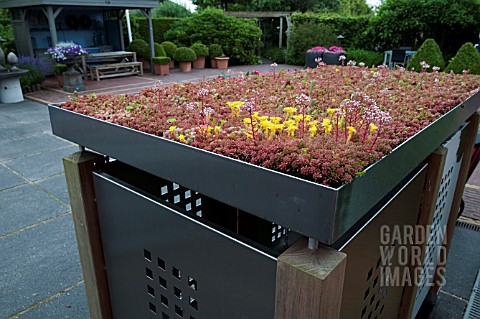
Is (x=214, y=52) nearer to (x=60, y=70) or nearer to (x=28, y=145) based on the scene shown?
(x=60, y=70)

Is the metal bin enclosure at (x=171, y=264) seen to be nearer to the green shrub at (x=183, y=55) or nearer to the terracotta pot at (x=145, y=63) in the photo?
the green shrub at (x=183, y=55)

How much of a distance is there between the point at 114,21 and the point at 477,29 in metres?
13.2

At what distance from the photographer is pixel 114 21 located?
14016 mm

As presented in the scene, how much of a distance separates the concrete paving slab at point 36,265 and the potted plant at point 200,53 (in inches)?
485

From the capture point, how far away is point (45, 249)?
9.45 ft

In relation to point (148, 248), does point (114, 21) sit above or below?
above

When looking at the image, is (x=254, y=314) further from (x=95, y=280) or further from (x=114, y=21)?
(x=114, y=21)

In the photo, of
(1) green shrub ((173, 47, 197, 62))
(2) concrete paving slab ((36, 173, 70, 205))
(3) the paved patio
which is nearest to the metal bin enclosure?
(3) the paved patio

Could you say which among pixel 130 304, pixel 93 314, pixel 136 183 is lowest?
pixel 93 314

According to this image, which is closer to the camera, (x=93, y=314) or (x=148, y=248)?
(x=148, y=248)

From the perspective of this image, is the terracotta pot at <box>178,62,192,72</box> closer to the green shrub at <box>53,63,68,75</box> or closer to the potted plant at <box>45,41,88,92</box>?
the potted plant at <box>45,41,88,92</box>

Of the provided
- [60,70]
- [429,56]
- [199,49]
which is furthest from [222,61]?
[429,56]

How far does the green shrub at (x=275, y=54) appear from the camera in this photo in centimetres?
1780

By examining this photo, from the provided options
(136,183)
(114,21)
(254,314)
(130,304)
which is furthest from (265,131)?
(114,21)
